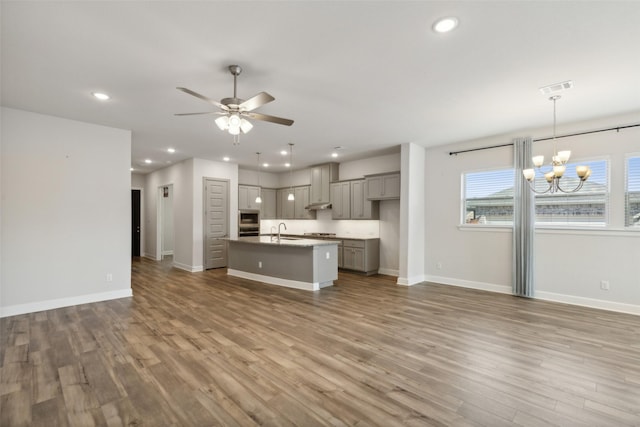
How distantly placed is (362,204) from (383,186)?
0.76 m

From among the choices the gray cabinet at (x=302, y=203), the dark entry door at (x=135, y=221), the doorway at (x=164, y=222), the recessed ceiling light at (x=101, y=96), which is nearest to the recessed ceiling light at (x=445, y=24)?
the recessed ceiling light at (x=101, y=96)

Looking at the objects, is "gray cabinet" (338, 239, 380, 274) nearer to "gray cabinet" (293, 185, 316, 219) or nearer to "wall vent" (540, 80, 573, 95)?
"gray cabinet" (293, 185, 316, 219)

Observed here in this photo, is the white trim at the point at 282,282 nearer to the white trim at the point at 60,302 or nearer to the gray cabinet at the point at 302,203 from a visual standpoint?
the white trim at the point at 60,302

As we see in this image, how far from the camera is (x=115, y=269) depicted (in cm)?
504

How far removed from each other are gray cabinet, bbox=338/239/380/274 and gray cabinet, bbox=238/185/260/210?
3.12 meters

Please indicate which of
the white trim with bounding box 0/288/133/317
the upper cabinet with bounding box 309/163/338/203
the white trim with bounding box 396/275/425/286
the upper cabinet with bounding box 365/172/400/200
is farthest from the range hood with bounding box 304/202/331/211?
the white trim with bounding box 0/288/133/317

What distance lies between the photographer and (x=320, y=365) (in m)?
2.74

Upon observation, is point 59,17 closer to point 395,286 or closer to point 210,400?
point 210,400

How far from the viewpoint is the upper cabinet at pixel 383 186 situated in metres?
6.78

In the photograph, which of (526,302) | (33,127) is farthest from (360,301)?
(33,127)

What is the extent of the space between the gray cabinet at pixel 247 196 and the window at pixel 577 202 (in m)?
6.89

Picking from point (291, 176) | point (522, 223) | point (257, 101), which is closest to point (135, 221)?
point (291, 176)

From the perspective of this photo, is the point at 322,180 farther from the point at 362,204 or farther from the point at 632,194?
the point at 632,194

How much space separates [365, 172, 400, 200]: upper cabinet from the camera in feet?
22.2
